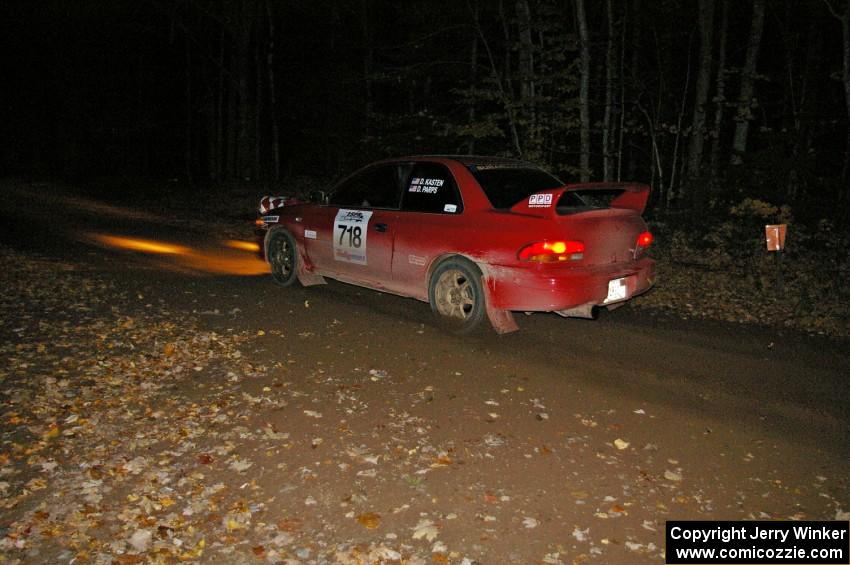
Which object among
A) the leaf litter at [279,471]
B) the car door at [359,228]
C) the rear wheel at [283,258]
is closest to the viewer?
the leaf litter at [279,471]

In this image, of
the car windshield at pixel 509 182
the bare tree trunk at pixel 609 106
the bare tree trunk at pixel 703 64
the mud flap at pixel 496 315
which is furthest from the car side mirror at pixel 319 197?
the bare tree trunk at pixel 703 64

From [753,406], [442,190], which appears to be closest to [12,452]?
[442,190]

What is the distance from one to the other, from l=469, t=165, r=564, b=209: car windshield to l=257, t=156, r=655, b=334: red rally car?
0.5 inches

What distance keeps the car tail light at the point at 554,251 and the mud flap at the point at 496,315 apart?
577mm

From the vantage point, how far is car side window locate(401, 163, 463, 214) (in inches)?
263

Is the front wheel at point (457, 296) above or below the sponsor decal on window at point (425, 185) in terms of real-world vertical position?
below

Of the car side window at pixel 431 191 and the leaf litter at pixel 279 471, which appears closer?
the leaf litter at pixel 279 471

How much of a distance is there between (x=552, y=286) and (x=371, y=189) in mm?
2765

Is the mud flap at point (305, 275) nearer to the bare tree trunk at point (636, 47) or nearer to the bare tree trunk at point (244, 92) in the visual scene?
the bare tree trunk at point (636, 47)

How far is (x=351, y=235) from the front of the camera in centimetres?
766

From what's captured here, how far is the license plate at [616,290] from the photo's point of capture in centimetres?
612

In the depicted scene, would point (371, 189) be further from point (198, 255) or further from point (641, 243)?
point (198, 255)

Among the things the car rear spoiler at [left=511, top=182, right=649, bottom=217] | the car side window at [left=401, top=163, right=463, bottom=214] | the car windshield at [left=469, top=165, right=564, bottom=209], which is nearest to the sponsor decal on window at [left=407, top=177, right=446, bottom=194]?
the car side window at [left=401, top=163, right=463, bottom=214]

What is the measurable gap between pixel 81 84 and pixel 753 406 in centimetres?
5203
